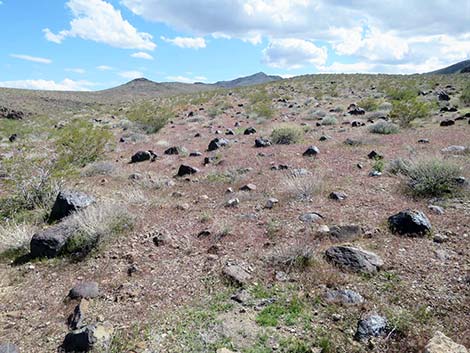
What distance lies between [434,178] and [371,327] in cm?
449

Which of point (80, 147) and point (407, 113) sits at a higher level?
point (407, 113)

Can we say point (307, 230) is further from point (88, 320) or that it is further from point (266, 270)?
point (88, 320)

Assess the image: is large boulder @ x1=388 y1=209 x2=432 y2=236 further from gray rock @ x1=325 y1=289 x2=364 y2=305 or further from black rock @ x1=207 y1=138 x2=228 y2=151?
black rock @ x1=207 y1=138 x2=228 y2=151

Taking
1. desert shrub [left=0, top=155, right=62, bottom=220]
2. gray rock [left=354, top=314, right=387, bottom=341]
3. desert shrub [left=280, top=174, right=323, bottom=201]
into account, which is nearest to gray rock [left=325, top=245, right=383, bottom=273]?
gray rock [left=354, top=314, right=387, bottom=341]

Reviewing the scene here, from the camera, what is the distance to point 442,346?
124 inches

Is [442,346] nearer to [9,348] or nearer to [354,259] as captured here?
[354,259]

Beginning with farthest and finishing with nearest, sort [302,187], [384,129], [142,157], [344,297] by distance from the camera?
1. [384,129]
2. [142,157]
3. [302,187]
4. [344,297]

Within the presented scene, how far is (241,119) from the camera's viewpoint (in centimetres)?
2214

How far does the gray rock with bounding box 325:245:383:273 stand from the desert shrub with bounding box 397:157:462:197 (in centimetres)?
289

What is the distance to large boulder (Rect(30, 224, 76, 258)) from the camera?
18.3 ft

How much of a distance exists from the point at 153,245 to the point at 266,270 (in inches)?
78.4

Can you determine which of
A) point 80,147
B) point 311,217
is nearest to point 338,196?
point 311,217

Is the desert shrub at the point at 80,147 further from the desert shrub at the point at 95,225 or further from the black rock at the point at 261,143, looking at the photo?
the black rock at the point at 261,143

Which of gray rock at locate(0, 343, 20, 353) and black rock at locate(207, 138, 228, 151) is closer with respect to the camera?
gray rock at locate(0, 343, 20, 353)
